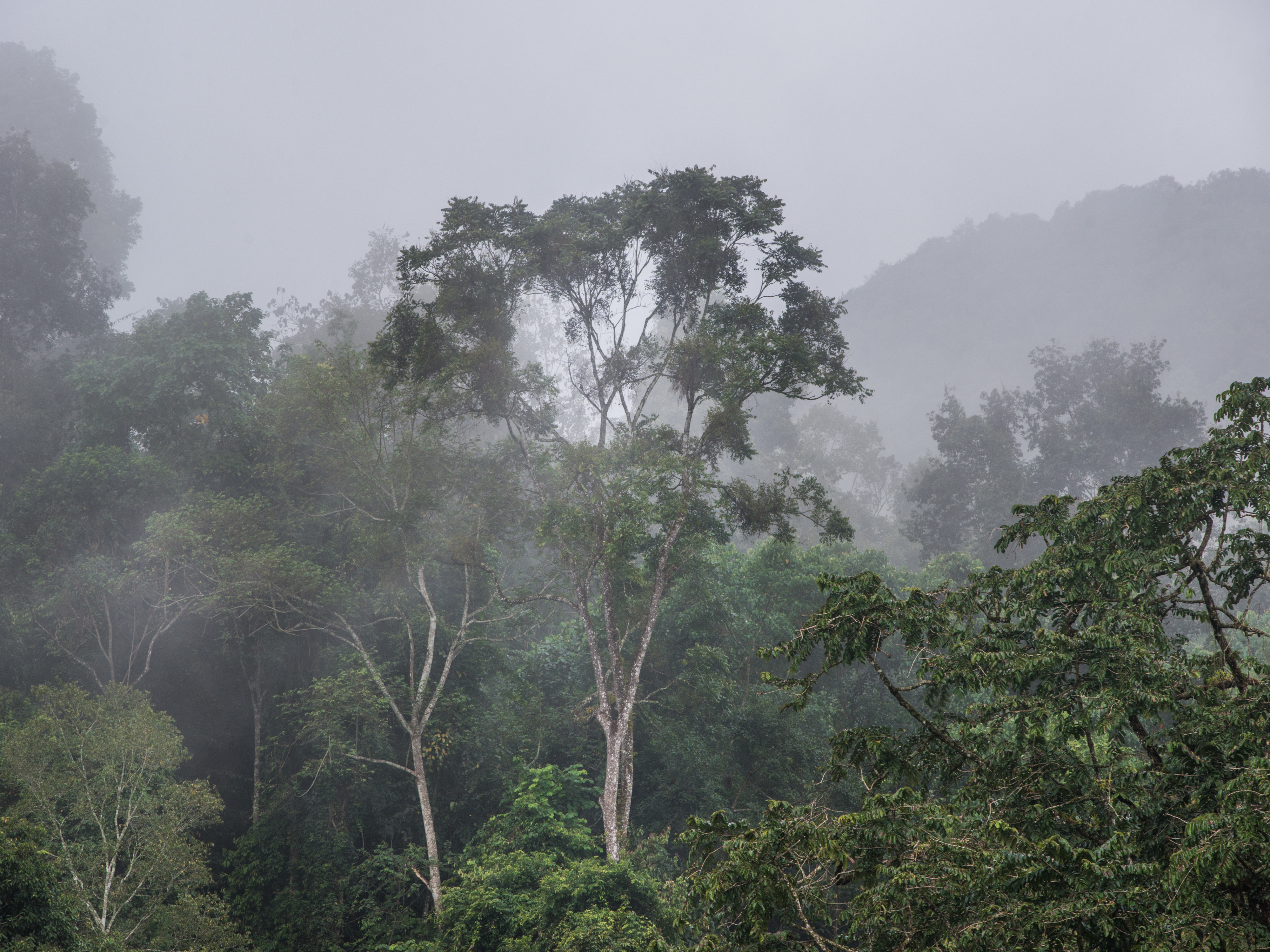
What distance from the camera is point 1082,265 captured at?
83562 millimetres

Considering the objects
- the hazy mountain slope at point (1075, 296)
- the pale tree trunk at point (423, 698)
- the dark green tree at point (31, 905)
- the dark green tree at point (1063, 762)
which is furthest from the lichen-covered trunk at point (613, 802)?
the hazy mountain slope at point (1075, 296)

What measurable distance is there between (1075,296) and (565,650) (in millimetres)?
87652

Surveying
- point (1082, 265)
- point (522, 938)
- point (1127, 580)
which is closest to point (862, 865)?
point (1127, 580)

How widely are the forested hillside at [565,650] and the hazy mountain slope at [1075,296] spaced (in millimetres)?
57822

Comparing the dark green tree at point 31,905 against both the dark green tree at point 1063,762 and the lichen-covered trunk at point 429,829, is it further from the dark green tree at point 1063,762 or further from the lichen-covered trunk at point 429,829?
the dark green tree at point 1063,762

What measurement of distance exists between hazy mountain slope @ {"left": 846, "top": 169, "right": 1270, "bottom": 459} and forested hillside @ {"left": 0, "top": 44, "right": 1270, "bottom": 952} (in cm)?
5782

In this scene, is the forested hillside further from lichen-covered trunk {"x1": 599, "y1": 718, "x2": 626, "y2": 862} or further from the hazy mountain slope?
the hazy mountain slope

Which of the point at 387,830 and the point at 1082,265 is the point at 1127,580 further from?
the point at 1082,265

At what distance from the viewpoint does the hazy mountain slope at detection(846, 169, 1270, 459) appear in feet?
228

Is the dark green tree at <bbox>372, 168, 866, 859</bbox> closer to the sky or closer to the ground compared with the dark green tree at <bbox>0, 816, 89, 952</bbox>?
closer to the sky

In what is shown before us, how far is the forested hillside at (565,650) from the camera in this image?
13.7 ft

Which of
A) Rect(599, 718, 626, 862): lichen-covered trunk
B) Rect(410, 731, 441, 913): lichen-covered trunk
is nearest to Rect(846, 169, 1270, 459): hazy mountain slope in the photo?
Rect(599, 718, 626, 862): lichen-covered trunk

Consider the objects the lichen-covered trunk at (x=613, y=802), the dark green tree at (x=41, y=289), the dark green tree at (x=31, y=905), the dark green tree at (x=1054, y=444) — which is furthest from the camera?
the dark green tree at (x=1054, y=444)

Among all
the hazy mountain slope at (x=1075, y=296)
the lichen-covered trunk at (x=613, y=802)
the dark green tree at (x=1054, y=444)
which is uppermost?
the hazy mountain slope at (x=1075, y=296)
